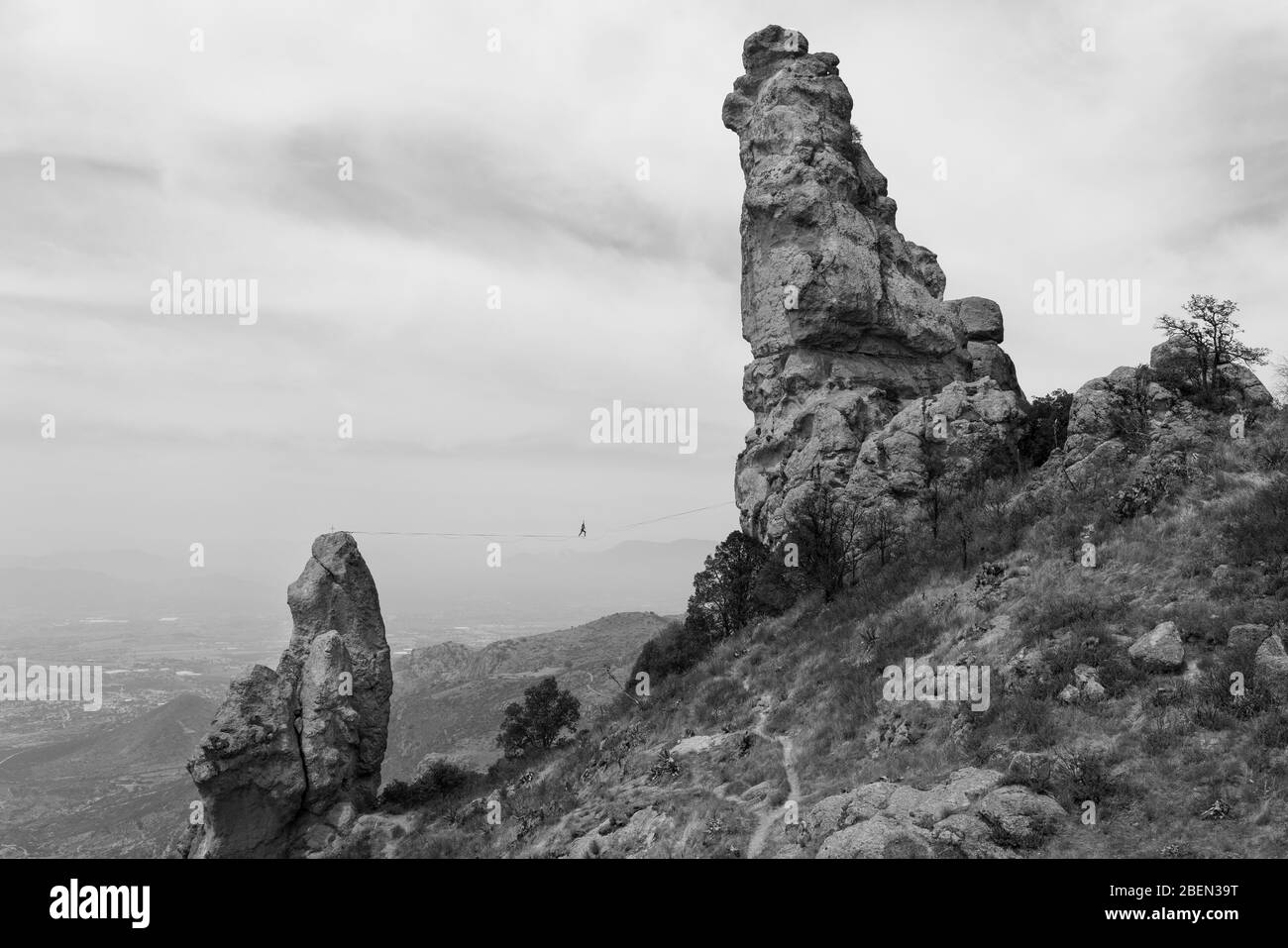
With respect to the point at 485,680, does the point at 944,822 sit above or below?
above

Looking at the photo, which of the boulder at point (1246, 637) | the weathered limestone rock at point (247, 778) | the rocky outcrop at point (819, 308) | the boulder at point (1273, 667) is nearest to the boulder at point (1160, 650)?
the boulder at point (1246, 637)

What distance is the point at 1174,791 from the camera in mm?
14305

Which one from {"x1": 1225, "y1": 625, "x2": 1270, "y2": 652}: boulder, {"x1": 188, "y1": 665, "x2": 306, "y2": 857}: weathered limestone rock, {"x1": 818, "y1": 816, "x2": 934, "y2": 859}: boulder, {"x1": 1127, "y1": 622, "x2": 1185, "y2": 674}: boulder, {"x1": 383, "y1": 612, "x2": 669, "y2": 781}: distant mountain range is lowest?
{"x1": 383, "y1": 612, "x2": 669, "y2": 781}: distant mountain range

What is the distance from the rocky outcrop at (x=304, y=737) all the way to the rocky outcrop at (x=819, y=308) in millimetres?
24149

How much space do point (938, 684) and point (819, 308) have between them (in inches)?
1247

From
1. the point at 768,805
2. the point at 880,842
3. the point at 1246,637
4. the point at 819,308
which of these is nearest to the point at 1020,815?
the point at 880,842

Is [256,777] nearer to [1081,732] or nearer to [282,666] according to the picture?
[282,666]

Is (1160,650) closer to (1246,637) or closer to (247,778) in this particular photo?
(1246,637)

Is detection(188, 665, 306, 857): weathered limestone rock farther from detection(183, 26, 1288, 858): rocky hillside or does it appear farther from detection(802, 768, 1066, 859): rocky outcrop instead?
detection(802, 768, 1066, 859): rocky outcrop

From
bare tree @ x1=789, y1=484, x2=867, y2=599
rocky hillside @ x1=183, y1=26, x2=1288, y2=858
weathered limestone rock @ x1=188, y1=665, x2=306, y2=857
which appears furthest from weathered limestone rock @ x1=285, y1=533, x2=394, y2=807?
bare tree @ x1=789, y1=484, x2=867, y2=599

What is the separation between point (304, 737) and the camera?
116 ft

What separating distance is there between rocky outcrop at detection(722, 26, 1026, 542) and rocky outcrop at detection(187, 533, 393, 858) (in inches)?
951

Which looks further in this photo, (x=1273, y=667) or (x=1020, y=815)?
(x=1273, y=667)

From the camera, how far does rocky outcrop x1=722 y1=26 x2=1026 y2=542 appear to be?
4703 centimetres
